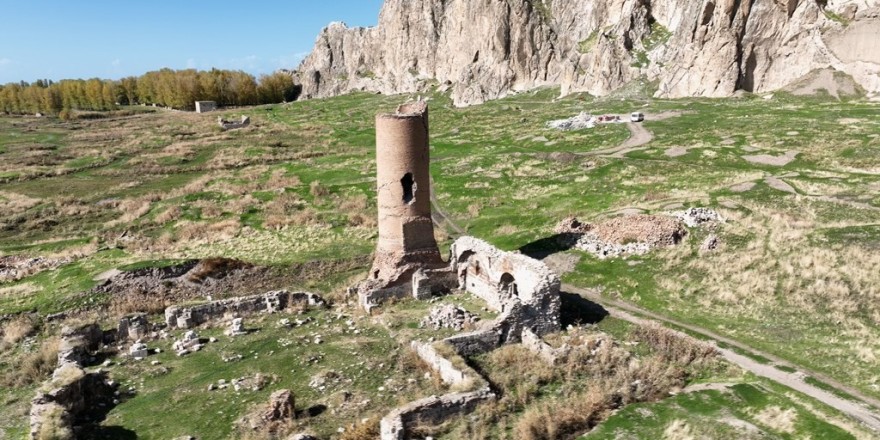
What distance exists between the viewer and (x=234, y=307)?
78.0ft

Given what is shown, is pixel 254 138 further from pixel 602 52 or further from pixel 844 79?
pixel 844 79

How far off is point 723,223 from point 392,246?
55.8 ft

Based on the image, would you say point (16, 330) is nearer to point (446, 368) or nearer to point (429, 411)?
point (446, 368)

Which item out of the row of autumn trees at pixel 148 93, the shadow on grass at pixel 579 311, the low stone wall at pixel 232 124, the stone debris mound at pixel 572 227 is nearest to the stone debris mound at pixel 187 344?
the shadow on grass at pixel 579 311

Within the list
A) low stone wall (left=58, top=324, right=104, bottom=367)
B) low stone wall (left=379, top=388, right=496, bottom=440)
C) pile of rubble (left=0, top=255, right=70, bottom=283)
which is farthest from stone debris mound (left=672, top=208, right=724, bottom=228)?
pile of rubble (left=0, top=255, right=70, bottom=283)

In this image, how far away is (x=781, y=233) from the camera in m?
27.8

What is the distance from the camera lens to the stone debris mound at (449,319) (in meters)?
21.9

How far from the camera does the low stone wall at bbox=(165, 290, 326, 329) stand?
2302 centimetres

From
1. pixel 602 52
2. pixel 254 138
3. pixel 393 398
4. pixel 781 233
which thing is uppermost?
pixel 602 52

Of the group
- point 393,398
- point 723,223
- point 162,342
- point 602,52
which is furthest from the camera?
point 602,52

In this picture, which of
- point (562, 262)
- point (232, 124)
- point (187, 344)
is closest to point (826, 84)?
point (562, 262)

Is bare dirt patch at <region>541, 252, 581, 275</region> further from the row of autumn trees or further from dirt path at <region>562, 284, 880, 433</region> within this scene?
the row of autumn trees

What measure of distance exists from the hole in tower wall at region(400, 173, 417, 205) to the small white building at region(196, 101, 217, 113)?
136m

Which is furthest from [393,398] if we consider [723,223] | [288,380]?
[723,223]
